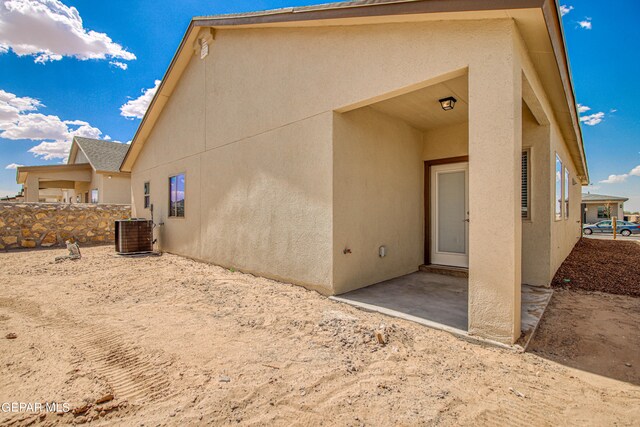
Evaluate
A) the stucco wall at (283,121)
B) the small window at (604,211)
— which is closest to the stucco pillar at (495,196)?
the stucco wall at (283,121)

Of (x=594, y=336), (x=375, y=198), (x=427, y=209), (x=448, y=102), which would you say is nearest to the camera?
(x=594, y=336)

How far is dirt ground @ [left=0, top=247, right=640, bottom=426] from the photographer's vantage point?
2020 mm

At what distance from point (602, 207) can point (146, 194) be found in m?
40.1

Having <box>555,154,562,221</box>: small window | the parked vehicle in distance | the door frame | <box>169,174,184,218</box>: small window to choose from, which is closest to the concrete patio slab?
the door frame

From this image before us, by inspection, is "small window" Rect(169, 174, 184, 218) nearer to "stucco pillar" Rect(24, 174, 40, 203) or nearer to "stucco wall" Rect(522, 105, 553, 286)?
"stucco wall" Rect(522, 105, 553, 286)

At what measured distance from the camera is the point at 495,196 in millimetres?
3014

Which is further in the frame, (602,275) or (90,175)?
(90,175)

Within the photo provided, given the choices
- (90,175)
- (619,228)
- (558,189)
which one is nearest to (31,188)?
(90,175)

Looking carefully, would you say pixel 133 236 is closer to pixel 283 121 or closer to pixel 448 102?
pixel 283 121

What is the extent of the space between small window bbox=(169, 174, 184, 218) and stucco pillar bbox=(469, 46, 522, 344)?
8.26 meters

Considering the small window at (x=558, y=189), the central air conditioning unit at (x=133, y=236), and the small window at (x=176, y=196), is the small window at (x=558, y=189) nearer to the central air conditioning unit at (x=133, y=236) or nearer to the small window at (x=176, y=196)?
the small window at (x=176, y=196)

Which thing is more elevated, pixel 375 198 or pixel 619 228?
pixel 375 198

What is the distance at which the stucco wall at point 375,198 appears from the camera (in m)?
4.74

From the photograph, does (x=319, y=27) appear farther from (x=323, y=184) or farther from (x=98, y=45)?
(x=98, y=45)
